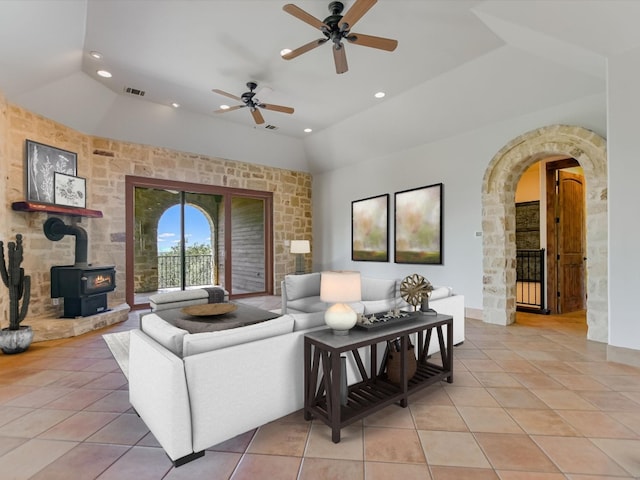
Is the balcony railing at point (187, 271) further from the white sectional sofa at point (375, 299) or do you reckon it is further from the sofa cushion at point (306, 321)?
the sofa cushion at point (306, 321)

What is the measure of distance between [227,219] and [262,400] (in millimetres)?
5629

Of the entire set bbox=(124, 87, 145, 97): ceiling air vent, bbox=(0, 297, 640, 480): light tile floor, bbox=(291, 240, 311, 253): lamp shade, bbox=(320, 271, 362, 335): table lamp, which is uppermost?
bbox=(124, 87, 145, 97): ceiling air vent

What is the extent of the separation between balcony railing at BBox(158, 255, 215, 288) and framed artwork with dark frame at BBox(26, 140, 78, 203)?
2.26 metres

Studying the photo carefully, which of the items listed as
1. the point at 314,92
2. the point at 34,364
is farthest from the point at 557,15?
the point at 34,364

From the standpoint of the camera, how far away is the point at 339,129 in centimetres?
650

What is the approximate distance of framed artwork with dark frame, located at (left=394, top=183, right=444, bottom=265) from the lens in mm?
5734

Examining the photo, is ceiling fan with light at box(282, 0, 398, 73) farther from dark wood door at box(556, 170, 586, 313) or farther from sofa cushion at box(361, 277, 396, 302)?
dark wood door at box(556, 170, 586, 313)

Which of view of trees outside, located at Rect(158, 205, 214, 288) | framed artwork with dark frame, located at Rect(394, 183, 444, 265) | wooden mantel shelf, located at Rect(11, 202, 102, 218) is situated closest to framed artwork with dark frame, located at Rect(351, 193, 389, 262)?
framed artwork with dark frame, located at Rect(394, 183, 444, 265)

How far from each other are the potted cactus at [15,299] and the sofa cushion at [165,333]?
249 cm

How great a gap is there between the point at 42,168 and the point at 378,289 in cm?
515

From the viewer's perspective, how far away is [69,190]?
5020 millimetres

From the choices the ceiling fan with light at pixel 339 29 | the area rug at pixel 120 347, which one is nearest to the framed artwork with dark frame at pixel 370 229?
the ceiling fan with light at pixel 339 29

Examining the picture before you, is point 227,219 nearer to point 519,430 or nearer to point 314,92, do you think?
point 314,92

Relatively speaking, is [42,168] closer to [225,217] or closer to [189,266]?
[189,266]
